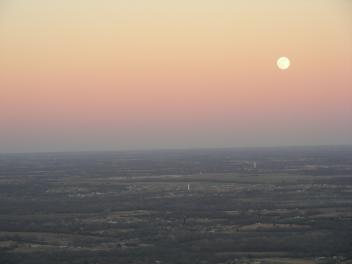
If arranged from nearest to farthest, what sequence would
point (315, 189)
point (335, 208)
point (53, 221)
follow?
point (53, 221) < point (335, 208) < point (315, 189)

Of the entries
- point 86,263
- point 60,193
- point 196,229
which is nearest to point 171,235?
point 196,229

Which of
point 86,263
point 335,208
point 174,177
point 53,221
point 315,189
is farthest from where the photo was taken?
point 174,177

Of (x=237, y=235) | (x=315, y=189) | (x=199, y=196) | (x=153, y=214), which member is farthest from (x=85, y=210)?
(x=315, y=189)

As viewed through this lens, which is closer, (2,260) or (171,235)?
(2,260)

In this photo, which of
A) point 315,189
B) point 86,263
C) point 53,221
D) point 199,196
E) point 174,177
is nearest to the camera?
point 86,263

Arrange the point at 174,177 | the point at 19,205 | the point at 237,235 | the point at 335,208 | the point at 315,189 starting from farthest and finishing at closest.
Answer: the point at 174,177 → the point at 315,189 → the point at 19,205 → the point at 335,208 → the point at 237,235

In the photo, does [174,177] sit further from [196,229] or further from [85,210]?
[196,229]

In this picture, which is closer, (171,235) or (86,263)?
(86,263)

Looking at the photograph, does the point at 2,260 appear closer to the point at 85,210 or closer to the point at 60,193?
the point at 85,210

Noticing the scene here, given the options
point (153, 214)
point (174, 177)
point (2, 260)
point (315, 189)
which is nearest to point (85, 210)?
point (153, 214)
